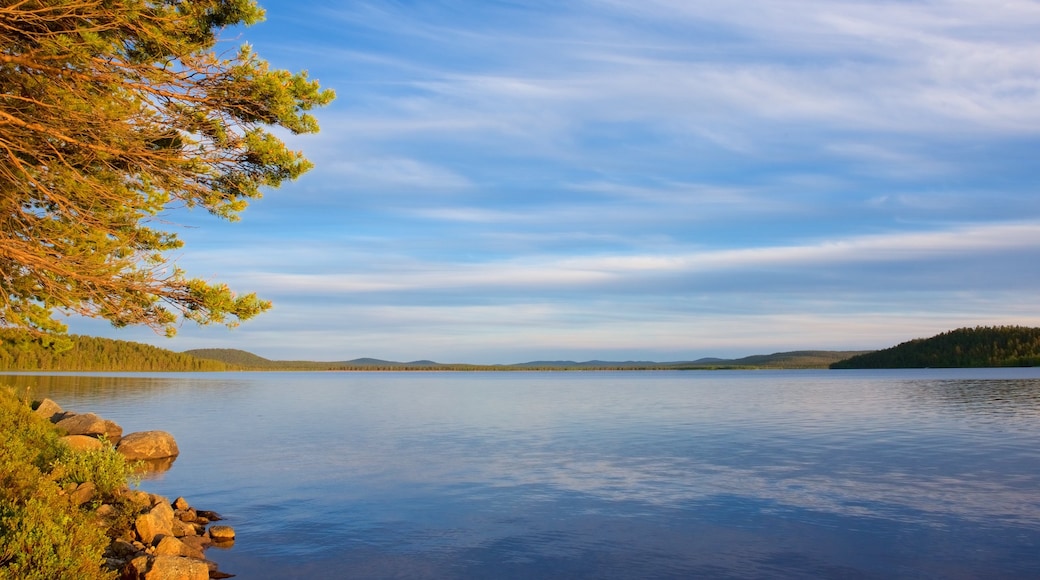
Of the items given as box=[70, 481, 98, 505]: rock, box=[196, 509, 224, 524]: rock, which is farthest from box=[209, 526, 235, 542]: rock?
box=[70, 481, 98, 505]: rock

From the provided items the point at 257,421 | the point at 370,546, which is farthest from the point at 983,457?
the point at 257,421

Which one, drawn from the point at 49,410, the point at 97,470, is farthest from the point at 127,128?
the point at 49,410

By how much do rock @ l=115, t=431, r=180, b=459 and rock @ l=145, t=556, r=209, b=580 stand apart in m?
21.3

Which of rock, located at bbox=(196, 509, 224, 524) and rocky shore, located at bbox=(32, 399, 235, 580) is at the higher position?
rocky shore, located at bbox=(32, 399, 235, 580)

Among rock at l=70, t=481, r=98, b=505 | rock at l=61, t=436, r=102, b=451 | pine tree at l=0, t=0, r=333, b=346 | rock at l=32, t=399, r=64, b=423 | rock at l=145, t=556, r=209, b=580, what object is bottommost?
rock at l=145, t=556, r=209, b=580

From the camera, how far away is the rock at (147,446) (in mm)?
33594

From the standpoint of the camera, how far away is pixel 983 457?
109 ft

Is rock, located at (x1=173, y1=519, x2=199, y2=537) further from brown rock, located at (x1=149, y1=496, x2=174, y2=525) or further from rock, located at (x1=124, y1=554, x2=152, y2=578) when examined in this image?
rock, located at (x1=124, y1=554, x2=152, y2=578)

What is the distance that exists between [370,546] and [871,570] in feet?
40.6

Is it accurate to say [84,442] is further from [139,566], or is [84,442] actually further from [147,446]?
[139,566]

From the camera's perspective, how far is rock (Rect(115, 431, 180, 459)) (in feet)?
110

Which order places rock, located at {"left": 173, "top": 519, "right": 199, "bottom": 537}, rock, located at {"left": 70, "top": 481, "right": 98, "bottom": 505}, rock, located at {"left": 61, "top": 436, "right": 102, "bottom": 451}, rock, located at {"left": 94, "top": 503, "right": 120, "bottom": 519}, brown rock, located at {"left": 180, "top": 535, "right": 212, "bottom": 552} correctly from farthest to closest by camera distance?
rock, located at {"left": 61, "top": 436, "right": 102, "bottom": 451} < rock, located at {"left": 173, "top": 519, "right": 199, "bottom": 537} < rock, located at {"left": 70, "top": 481, "right": 98, "bottom": 505} < brown rock, located at {"left": 180, "top": 535, "right": 212, "bottom": 552} < rock, located at {"left": 94, "top": 503, "right": 120, "bottom": 519}

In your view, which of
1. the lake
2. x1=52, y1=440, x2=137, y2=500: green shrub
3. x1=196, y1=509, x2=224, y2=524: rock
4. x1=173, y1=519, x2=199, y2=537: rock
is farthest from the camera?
x1=196, y1=509, x2=224, y2=524: rock

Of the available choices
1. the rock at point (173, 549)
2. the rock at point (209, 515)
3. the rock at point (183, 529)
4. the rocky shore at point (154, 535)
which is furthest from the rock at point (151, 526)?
the rock at point (209, 515)
